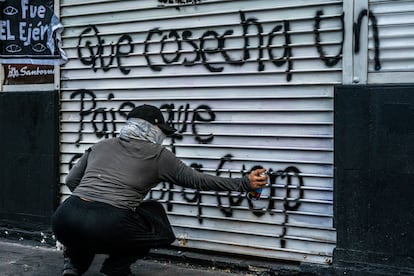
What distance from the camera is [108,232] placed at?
4074 millimetres

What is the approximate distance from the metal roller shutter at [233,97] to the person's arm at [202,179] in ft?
2.65

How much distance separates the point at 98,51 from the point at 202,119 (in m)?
1.45

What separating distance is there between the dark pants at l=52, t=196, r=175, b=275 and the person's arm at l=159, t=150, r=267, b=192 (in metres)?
0.37

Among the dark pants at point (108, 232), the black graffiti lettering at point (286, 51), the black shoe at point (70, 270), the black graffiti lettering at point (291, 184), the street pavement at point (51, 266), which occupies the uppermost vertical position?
the black graffiti lettering at point (286, 51)

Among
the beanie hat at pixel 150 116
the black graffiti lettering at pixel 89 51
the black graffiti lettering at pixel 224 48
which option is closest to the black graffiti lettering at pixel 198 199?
the beanie hat at pixel 150 116

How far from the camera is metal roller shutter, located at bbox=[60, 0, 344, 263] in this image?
4.70 m

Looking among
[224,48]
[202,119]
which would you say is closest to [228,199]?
[202,119]

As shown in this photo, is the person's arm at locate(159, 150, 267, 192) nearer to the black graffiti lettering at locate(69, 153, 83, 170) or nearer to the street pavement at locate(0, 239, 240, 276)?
the street pavement at locate(0, 239, 240, 276)

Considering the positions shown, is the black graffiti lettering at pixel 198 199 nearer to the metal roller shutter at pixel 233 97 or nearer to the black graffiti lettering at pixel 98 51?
the metal roller shutter at pixel 233 97

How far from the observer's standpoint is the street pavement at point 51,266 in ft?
16.6

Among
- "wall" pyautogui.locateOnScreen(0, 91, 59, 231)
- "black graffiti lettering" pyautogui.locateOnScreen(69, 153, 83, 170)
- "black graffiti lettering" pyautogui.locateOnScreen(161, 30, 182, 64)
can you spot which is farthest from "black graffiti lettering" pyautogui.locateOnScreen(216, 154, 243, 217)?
"wall" pyautogui.locateOnScreen(0, 91, 59, 231)

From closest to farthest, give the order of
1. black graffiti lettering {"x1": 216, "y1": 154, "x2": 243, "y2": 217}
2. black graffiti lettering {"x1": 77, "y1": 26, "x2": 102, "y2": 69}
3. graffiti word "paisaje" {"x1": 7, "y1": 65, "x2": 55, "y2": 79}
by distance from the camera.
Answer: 1. black graffiti lettering {"x1": 216, "y1": 154, "x2": 243, "y2": 217}
2. black graffiti lettering {"x1": 77, "y1": 26, "x2": 102, "y2": 69}
3. graffiti word "paisaje" {"x1": 7, "y1": 65, "x2": 55, "y2": 79}

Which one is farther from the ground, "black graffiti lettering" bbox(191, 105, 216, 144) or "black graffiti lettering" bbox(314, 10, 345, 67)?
"black graffiti lettering" bbox(314, 10, 345, 67)

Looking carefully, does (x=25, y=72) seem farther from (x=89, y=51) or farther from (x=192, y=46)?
(x=192, y=46)
